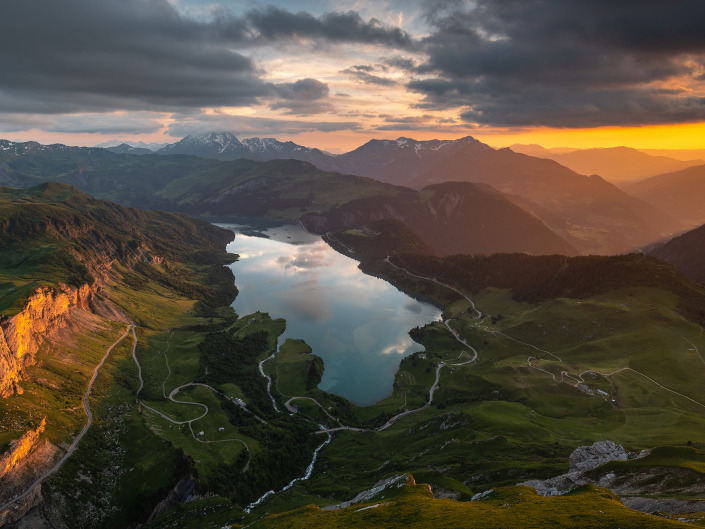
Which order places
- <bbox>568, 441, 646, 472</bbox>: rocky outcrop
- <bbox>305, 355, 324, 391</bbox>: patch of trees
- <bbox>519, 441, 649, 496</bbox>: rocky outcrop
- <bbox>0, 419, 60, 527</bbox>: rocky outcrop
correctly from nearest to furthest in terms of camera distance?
<bbox>519, 441, 649, 496</bbox>: rocky outcrop
<bbox>568, 441, 646, 472</bbox>: rocky outcrop
<bbox>0, 419, 60, 527</bbox>: rocky outcrop
<bbox>305, 355, 324, 391</bbox>: patch of trees

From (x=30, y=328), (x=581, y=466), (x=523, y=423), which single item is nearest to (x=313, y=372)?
(x=523, y=423)

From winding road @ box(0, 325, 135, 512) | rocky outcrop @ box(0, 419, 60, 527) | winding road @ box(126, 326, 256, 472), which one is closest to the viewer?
rocky outcrop @ box(0, 419, 60, 527)

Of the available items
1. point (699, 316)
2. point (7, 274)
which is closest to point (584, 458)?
point (699, 316)

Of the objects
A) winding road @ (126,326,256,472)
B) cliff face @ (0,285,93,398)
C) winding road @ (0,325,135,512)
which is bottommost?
winding road @ (126,326,256,472)

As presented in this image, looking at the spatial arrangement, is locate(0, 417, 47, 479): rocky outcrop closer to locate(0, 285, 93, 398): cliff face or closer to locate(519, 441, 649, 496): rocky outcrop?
locate(0, 285, 93, 398): cliff face

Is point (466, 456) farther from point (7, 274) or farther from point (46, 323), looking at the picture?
point (7, 274)

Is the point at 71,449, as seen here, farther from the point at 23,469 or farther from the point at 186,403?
the point at 186,403

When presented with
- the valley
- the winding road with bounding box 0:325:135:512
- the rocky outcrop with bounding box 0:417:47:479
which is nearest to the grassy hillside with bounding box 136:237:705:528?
the valley
